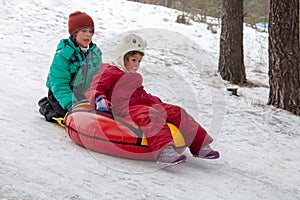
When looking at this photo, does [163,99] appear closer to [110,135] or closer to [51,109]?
[51,109]

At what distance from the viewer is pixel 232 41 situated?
834 cm

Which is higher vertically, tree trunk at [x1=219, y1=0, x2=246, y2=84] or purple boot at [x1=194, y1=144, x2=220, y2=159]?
tree trunk at [x1=219, y1=0, x2=246, y2=84]

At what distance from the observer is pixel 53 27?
948 cm

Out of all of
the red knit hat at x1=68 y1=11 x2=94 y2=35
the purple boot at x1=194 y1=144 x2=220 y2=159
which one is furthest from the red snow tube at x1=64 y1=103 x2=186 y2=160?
the red knit hat at x1=68 y1=11 x2=94 y2=35

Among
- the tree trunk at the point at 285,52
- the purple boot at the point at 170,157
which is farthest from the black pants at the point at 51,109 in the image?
the tree trunk at the point at 285,52

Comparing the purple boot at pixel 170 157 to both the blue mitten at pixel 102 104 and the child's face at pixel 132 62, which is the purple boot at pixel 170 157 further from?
the child's face at pixel 132 62

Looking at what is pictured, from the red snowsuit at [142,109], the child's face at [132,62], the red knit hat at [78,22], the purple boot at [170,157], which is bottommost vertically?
the purple boot at [170,157]

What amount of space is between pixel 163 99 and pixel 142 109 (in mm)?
2878

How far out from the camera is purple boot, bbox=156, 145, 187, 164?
340cm

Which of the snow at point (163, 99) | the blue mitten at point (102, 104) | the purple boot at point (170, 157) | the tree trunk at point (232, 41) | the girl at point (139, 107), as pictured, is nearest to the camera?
the snow at point (163, 99)

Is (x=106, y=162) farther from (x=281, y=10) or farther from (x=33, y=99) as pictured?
(x=281, y=10)

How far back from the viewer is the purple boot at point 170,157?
3400 mm

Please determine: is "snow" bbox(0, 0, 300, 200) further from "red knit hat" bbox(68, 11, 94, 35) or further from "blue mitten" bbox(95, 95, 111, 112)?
"red knit hat" bbox(68, 11, 94, 35)

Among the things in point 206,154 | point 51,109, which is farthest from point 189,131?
point 51,109
